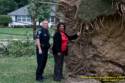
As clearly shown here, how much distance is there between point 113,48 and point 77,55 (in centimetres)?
108

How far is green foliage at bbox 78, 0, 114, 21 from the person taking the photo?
1016 centimetres

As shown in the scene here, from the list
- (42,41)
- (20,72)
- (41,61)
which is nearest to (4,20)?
(20,72)

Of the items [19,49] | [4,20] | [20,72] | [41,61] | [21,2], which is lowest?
[4,20]

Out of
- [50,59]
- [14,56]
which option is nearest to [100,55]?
[50,59]

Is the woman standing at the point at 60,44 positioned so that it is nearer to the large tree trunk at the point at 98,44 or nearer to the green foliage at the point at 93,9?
the large tree trunk at the point at 98,44

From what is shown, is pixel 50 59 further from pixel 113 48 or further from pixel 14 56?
pixel 113 48

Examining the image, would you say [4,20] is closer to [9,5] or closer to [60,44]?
[9,5]

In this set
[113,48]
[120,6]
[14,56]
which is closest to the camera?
[120,6]

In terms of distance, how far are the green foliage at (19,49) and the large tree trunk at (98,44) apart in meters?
8.20

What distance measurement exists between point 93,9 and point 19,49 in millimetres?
9264

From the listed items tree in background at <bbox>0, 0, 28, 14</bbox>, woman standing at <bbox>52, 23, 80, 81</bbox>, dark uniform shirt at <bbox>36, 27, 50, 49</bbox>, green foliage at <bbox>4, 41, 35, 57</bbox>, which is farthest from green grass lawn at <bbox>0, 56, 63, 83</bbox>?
tree in background at <bbox>0, 0, 28, 14</bbox>

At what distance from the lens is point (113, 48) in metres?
10.7

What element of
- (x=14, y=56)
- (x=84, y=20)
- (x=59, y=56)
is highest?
(x=84, y=20)

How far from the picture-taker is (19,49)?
1895 centimetres
